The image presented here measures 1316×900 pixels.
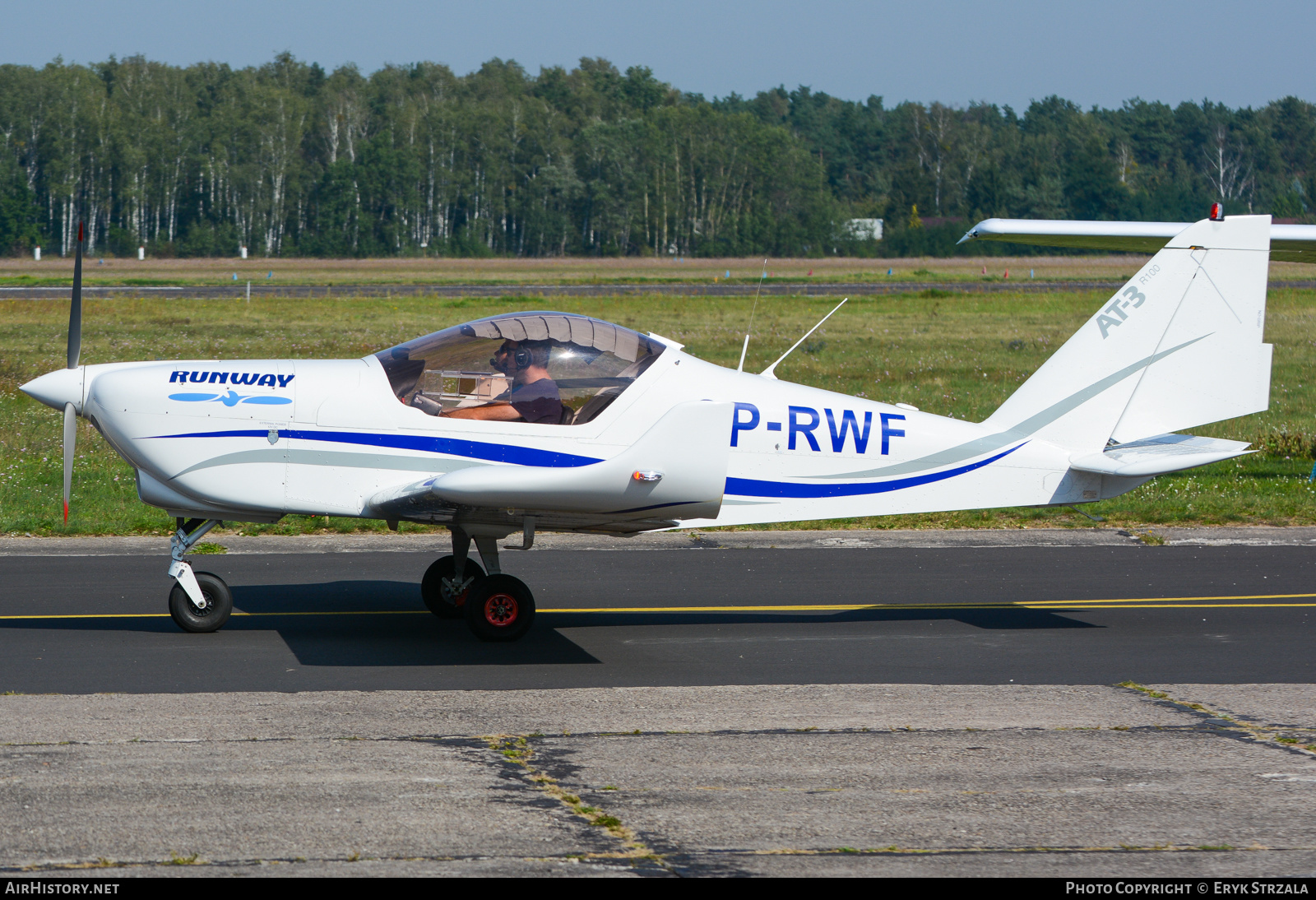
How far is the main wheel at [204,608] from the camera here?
855 centimetres

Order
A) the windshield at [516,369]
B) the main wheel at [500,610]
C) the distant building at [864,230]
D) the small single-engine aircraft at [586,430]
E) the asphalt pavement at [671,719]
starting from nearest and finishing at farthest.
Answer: the asphalt pavement at [671,719]
the small single-engine aircraft at [586,430]
the windshield at [516,369]
the main wheel at [500,610]
the distant building at [864,230]

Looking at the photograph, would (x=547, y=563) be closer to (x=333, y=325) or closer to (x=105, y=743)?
(x=105, y=743)

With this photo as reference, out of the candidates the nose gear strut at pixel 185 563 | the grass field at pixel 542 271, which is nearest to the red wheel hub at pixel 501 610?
the nose gear strut at pixel 185 563

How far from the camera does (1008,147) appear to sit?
14425 centimetres

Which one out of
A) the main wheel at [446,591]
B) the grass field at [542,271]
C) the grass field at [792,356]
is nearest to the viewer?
the main wheel at [446,591]

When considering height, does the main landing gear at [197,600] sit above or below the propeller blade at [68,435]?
below

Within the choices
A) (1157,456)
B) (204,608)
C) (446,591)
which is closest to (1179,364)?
(1157,456)

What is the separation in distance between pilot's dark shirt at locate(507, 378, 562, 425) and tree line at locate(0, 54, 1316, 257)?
3705 inches

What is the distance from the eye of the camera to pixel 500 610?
841 centimetres

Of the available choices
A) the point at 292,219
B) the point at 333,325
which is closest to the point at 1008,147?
the point at 292,219

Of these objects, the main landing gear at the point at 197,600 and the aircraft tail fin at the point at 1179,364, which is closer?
the main landing gear at the point at 197,600

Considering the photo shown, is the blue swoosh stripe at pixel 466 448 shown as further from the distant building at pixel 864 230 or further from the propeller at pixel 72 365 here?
the distant building at pixel 864 230

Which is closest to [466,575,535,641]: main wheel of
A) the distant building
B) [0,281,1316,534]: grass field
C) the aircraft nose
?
the aircraft nose

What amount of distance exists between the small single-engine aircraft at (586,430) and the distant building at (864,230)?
338ft
